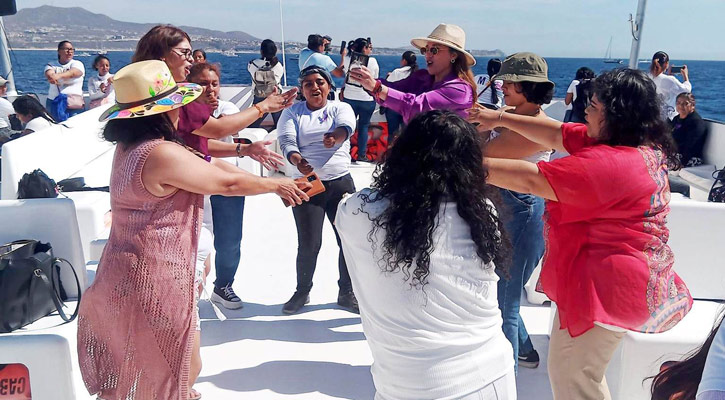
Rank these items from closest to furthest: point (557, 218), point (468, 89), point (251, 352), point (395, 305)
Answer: point (395, 305) → point (557, 218) → point (468, 89) → point (251, 352)

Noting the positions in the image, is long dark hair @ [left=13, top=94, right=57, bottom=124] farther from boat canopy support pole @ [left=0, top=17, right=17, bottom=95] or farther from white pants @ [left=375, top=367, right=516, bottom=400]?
white pants @ [left=375, top=367, right=516, bottom=400]

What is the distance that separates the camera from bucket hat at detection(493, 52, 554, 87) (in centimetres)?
268

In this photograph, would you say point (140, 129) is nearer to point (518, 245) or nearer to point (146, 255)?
point (146, 255)

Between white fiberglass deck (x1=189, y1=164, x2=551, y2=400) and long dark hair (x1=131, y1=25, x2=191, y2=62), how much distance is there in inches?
65.4

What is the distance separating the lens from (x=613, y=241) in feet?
7.04

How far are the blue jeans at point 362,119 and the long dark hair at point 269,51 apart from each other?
3.77ft

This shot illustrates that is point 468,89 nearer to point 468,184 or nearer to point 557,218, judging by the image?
point 557,218

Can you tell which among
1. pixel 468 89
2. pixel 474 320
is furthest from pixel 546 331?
pixel 474 320

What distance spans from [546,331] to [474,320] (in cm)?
219

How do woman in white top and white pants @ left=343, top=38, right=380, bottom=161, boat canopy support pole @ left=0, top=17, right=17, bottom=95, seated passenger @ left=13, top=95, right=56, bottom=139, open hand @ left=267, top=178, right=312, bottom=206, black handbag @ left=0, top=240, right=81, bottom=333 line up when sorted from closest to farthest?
open hand @ left=267, top=178, right=312, bottom=206 < black handbag @ left=0, top=240, right=81, bottom=333 < seated passenger @ left=13, top=95, right=56, bottom=139 < woman in white top and white pants @ left=343, top=38, right=380, bottom=161 < boat canopy support pole @ left=0, top=17, right=17, bottom=95

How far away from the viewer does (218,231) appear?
397cm

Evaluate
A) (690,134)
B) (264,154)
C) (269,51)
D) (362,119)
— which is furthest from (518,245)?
(690,134)

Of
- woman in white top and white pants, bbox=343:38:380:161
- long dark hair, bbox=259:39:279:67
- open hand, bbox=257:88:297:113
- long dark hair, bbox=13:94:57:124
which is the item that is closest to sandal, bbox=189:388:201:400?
open hand, bbox=257:88:297:113

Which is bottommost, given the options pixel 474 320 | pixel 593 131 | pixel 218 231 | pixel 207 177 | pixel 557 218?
pixel 218 231
